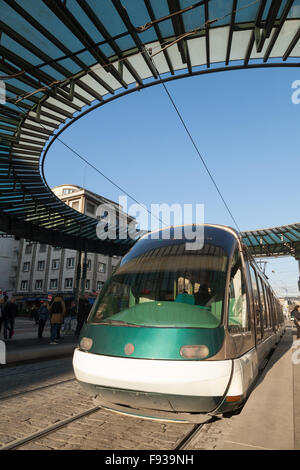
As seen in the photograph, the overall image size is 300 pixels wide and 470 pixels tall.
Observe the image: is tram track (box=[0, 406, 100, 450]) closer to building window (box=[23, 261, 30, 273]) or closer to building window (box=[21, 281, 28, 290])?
building window (box=[21, 281, 28, 290])

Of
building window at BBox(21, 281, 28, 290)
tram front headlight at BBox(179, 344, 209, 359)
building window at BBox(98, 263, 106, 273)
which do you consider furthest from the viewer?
building window at BBox(21, 281, 28, 290)

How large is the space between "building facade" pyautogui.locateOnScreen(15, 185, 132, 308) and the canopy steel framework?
39.6 m

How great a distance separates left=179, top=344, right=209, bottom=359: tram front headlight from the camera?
9.98 ft

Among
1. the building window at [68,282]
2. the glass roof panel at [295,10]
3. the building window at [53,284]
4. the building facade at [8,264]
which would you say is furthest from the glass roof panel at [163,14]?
the building facade at [8,264]

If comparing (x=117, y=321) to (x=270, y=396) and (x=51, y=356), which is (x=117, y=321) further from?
(x=51, y=356)

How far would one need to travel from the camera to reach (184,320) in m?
3.39

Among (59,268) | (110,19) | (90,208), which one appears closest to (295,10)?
(110,19)

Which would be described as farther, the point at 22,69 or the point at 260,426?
the point at 22,69

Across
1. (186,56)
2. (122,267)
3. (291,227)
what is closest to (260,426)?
(122,267)

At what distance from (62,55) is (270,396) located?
868cm

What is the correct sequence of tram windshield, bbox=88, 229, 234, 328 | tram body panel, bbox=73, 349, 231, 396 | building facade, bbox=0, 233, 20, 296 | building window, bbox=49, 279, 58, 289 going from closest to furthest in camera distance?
tram body panel, bbox=73, 349, 231, 396 → tram windshield, bbox=88, 229, 234, 328 → building window, bbox=49, 279, 58, 289 → building facade, bbox=0, 233, 20, 296

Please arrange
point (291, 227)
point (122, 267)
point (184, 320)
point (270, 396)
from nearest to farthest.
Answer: point (184, 320) → point (122, 267) → point (270, 396) → point (291, 227)

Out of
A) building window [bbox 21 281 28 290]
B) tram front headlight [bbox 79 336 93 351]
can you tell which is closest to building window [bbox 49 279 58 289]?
building window [bbox 21 281 28 290]
